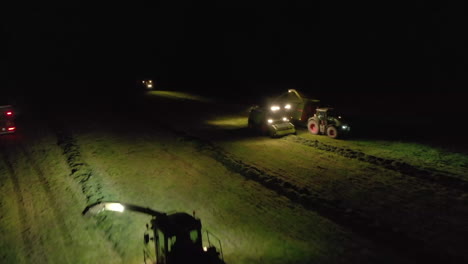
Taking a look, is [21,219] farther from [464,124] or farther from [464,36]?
[464,36]

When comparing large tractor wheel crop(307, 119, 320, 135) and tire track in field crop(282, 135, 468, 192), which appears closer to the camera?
tire track in field crop(282, 135, 468, 192)

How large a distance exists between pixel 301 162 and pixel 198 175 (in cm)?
472

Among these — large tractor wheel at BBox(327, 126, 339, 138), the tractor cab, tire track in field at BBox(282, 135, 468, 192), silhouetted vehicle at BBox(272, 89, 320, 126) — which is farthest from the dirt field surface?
the tractor cab

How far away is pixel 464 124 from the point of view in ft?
75.8

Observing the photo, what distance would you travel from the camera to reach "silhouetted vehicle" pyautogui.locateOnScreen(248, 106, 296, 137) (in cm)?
2097

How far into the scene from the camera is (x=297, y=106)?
79.6 ft

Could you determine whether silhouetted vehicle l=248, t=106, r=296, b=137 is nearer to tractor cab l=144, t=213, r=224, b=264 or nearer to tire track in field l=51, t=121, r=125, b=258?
tire track in field l=51, t=121, r=125, b=258

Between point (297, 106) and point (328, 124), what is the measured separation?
12.1ft

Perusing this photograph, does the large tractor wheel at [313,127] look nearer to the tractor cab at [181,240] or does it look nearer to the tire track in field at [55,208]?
the tire track in field at [55,208]

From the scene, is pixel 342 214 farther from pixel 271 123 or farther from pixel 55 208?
pixel 271 123

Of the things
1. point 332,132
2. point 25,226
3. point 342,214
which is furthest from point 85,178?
point 332,132

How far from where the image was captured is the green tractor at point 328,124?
20.3 m

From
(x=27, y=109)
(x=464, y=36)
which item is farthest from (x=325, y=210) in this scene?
(x=464, y=36)

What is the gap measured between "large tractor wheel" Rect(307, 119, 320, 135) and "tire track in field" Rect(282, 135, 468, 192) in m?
2.12
